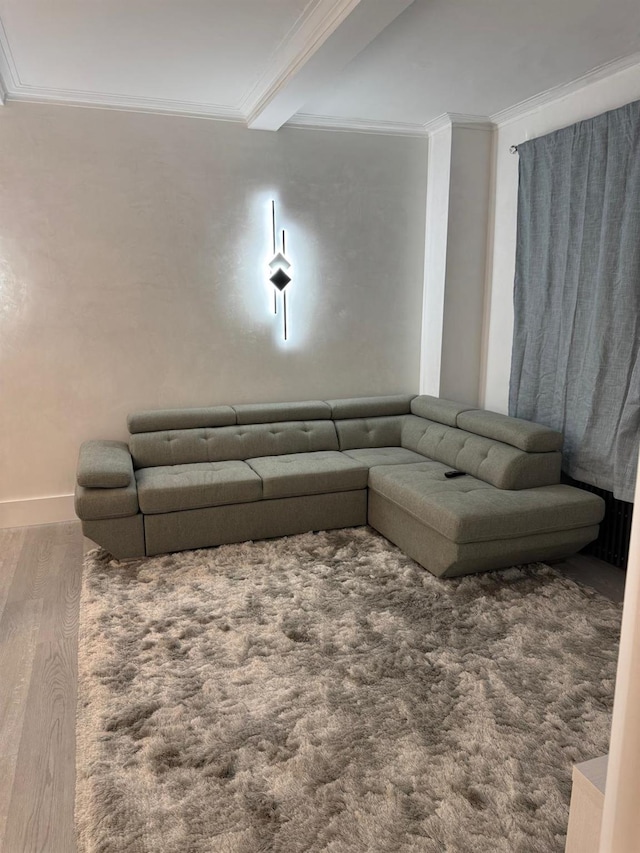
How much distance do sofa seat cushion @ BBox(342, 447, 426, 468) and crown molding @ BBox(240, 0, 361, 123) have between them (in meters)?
2.26

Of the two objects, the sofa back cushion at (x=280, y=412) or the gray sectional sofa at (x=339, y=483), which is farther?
the sofa back cushion at (x=280, y=412)

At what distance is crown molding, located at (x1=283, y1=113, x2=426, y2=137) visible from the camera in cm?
439

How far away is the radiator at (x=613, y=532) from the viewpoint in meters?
3.50

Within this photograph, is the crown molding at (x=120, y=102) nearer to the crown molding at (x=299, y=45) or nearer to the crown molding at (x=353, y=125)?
the crown molding at (x=299, y=45)

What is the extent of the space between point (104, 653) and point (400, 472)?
196 cm

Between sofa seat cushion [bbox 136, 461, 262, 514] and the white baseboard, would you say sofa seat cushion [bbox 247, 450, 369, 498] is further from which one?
the white baseboard

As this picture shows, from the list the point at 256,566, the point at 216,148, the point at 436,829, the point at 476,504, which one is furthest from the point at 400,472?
the point at 216,148

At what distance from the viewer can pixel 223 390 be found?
4.57 meters

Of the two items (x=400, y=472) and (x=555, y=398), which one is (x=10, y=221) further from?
(x=555, y=398)

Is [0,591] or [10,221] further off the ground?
[10,221]

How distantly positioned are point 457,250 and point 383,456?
63.8 inches

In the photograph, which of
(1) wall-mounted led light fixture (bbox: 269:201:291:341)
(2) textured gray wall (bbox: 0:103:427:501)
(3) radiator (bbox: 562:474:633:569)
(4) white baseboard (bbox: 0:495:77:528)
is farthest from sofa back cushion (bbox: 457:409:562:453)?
(4) white baseboard (bbox: 0:495:77:528)

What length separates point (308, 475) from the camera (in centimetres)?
388

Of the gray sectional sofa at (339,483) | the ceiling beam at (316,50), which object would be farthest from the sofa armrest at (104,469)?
the ceiling beam at (316,50)
